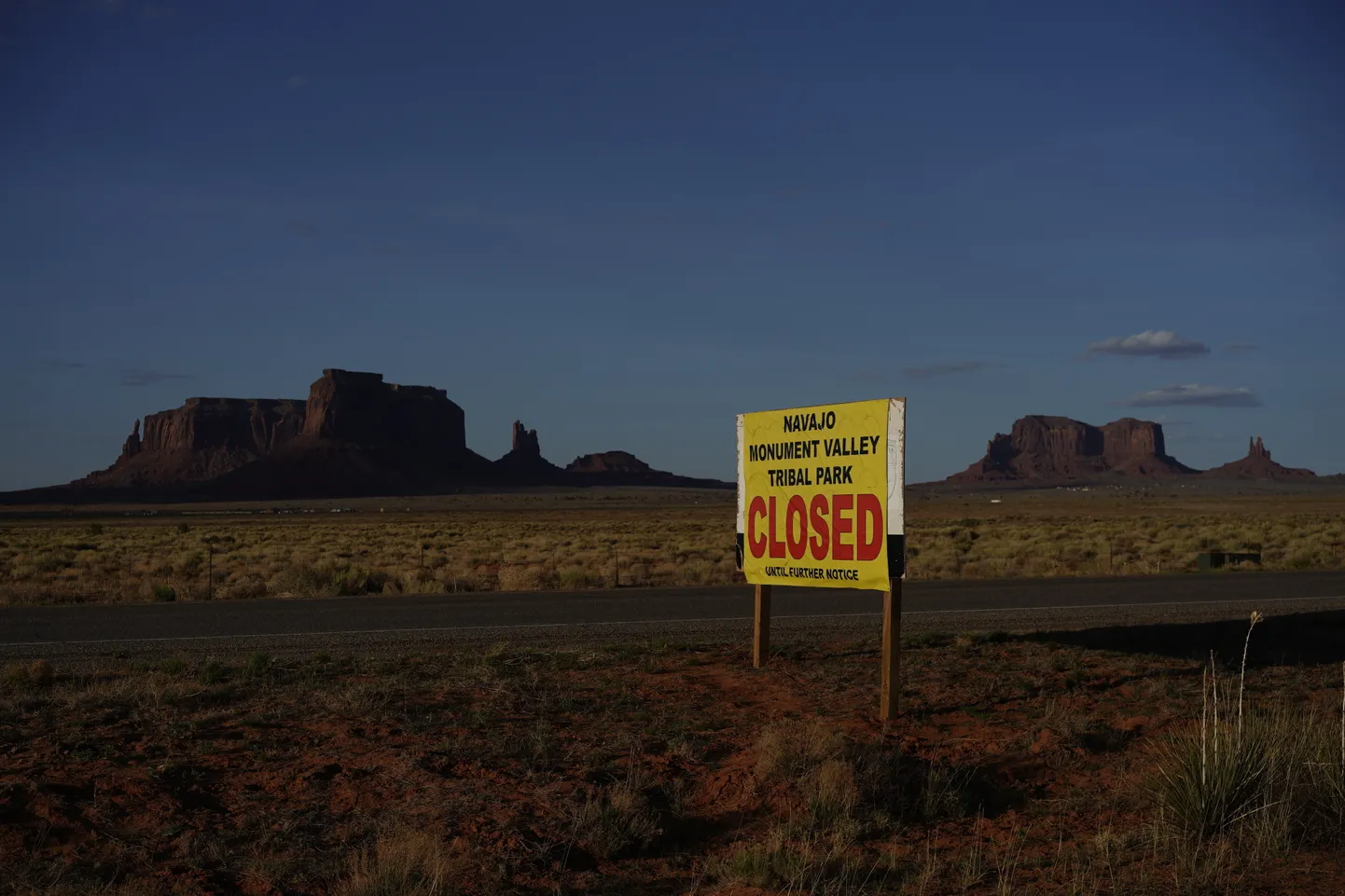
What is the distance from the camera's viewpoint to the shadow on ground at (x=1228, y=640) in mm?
13586

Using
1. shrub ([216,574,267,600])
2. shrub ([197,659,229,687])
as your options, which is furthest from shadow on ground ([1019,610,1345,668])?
shrub ([216,574,267,600])

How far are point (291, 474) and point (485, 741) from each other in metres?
189

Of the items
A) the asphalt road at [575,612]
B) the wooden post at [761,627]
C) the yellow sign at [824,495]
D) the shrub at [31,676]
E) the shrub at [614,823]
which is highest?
the yellow sign at [824,495]

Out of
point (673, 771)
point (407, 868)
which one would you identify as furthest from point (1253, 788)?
point (407, 868)

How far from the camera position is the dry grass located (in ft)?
80.6

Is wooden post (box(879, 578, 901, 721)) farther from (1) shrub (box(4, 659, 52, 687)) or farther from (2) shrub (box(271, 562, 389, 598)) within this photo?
(2) shrub (box(271, 562, 389, 598))

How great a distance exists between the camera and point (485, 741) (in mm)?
8734

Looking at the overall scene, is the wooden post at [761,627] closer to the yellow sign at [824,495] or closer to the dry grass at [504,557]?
the yellow sign at [824,495]

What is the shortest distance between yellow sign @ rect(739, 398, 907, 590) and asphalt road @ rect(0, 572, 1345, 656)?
15.6ft

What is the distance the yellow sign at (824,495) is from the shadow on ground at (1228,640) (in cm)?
470

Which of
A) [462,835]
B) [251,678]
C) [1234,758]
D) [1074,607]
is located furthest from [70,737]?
[1074,607]

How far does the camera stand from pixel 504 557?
121ft

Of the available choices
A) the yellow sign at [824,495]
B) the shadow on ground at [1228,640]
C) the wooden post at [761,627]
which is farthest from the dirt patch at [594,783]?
the shadow on ground at [1228,640]

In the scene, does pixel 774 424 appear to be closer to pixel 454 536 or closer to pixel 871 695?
→ pixel 871 695
